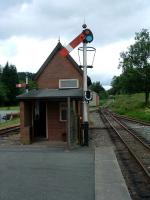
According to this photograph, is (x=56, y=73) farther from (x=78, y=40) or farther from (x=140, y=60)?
(x=140, y=60)

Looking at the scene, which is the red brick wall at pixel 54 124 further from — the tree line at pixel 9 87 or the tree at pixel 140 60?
the tree line at pixel 9 87

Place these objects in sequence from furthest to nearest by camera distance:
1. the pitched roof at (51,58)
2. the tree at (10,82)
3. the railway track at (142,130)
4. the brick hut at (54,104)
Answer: the tree at (10,82)
the pitched roof at (51,58)
the railway track at (142,130)
the brick hut at (54,104)

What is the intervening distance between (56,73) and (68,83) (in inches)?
38.5

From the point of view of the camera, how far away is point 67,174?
11.9 m

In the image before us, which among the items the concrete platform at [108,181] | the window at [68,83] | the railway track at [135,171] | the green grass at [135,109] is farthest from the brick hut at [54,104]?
the green grass at [135,109]

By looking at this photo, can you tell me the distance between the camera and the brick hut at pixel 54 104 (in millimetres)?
20484

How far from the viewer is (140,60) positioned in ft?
233

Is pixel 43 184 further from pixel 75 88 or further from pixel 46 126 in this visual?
pixel 75 88

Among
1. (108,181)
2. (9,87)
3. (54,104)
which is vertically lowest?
(108,181)

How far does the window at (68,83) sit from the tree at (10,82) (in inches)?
3658

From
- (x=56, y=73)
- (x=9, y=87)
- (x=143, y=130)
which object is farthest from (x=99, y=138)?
(x=9, y=87)

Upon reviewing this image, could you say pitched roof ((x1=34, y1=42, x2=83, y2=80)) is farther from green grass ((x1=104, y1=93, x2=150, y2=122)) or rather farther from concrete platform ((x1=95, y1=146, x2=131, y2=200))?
green grass ((x1=104, y1=93, x2=150, y2=122))

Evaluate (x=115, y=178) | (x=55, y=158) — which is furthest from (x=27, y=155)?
(x=115, y=178)

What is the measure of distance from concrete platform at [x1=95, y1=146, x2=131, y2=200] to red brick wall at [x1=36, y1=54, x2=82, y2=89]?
35.2ft
